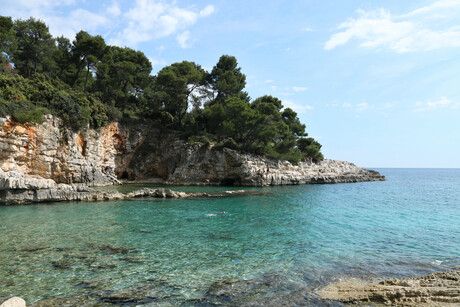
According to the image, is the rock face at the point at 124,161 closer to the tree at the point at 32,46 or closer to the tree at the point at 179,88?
the tree at the point at 179,88

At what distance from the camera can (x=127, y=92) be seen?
37.7m

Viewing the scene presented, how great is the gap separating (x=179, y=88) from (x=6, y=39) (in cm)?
1907

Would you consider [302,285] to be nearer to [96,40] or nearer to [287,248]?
[287,248]

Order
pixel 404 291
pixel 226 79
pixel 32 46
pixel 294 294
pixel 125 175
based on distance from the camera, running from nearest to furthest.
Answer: pixel 404 291, pixel 294 294, pixel 32 46, pixel 125 175, pixel 226 79

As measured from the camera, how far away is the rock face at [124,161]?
19.5 m

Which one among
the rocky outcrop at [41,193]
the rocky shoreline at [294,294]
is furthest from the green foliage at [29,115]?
the rocky shoreline at [294,294]

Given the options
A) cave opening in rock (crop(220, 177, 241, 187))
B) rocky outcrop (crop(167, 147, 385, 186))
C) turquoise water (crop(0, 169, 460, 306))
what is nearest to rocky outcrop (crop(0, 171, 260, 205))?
turquoise water (crop(0, 169, 460, 306))

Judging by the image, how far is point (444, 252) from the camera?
305 inches

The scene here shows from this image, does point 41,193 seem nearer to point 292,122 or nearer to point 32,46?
point 32,46

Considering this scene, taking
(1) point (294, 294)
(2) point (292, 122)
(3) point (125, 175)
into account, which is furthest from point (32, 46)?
(2) point (292, 122)

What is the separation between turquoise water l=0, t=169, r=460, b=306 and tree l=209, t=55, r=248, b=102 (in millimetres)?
30164

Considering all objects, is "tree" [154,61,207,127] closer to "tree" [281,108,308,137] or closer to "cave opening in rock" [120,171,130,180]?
"cave opening in rock" [120,171,130,180]

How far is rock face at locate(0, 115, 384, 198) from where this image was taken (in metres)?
19.5

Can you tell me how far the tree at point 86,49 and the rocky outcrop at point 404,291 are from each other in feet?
114
